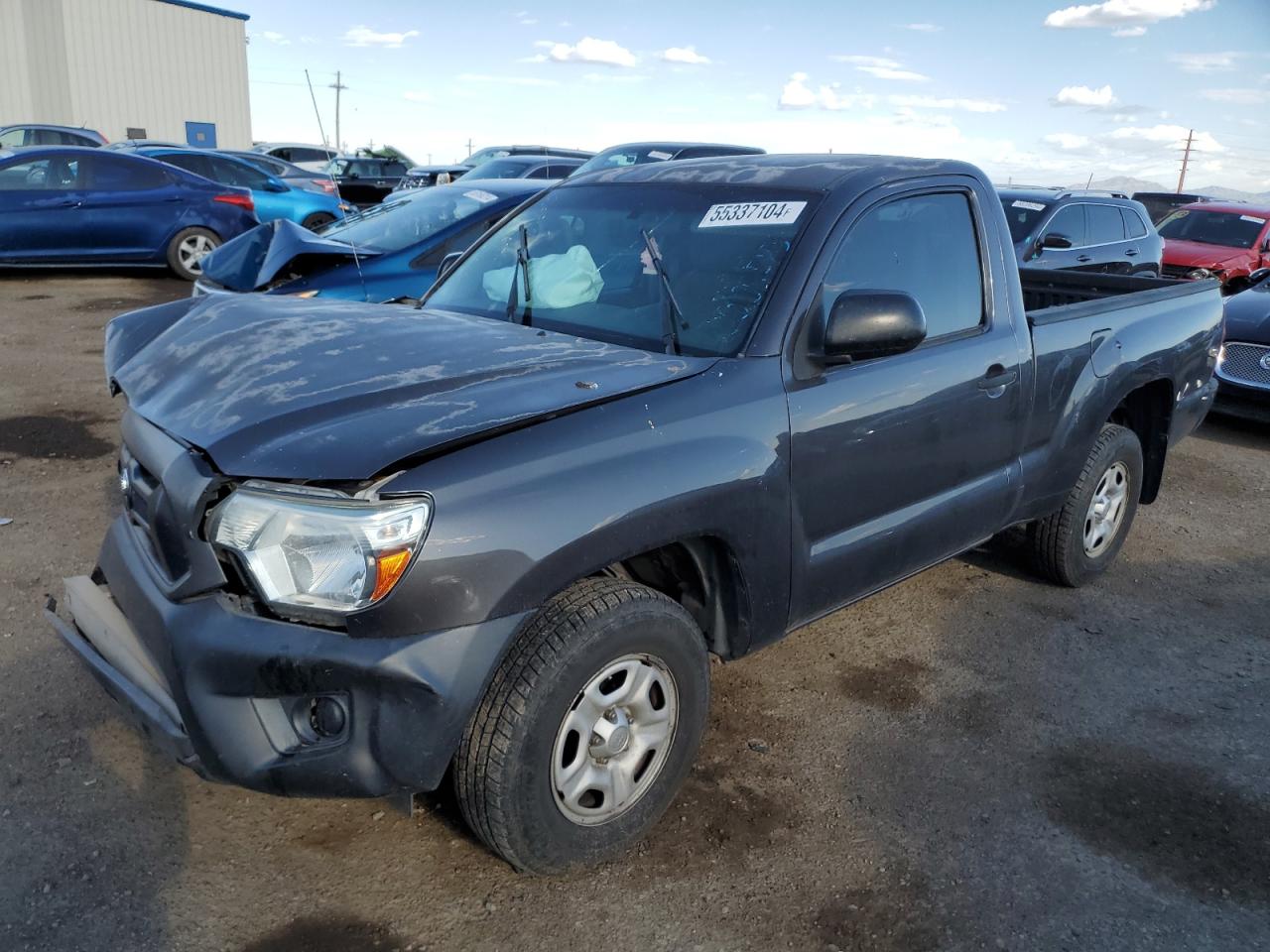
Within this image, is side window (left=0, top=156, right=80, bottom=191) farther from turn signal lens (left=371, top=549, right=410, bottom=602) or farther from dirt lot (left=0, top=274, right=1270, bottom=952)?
turn signal lens (left=371, top=549, right=410, bottom=602)

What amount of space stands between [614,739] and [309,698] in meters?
0.79

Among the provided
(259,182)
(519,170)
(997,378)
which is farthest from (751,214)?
(259,182)

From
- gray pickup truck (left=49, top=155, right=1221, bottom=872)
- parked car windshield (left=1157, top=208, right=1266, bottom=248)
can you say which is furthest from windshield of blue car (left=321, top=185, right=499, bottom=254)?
parked car windshield (left=1157, top=208, right=1266, bottom=248)

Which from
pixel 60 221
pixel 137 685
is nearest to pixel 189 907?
pixel 137 685

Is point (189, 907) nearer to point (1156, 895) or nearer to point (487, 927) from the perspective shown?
point (487, 927)

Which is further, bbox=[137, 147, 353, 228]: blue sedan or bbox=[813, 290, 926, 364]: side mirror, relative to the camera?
bbox=[137, 147, 353, 228]: blue sedan

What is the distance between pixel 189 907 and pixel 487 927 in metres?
0.74

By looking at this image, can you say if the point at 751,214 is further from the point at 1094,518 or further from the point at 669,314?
the point at 1094,518

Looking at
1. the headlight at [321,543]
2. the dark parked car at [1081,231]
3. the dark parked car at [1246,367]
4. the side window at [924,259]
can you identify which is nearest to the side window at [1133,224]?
the dark parked car at [1081,231]

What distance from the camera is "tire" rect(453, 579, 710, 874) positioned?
2.42m

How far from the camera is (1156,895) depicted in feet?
9.06

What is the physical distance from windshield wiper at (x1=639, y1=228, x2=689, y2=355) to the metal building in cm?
3214

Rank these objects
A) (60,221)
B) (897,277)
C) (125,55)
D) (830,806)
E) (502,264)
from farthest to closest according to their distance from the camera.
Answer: (125,55) → (60,221) → (502,264) → (897,277) → (830,806)

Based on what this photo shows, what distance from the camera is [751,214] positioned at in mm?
3312
